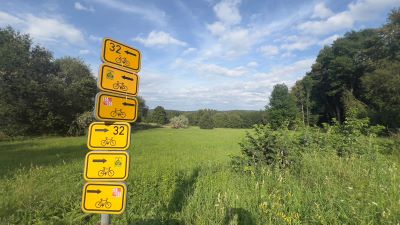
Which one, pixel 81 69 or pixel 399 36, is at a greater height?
pixel 399 36

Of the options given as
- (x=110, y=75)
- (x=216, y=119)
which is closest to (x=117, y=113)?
(x=110, y=75)

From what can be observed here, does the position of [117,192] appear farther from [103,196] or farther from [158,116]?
[158,116]

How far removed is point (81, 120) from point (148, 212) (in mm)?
32551

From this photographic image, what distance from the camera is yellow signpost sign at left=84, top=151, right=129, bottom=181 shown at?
105 inches

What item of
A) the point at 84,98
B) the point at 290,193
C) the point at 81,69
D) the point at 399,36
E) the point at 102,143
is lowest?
the point at 290,193

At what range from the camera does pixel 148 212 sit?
462cm

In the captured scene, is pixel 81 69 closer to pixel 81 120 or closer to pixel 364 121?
pixel 81 120

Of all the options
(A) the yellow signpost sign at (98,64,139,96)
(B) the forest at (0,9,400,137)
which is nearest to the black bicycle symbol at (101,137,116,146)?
(A) the yellow signpost sign at (98,64,139,96)

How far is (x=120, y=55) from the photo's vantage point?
2.94 metres

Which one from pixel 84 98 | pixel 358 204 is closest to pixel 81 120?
pixel 84 98

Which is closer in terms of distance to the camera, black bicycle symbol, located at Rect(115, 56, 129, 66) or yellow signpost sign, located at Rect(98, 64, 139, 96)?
yellow signpost sign, located at Rect(98, 64, 139, 96)

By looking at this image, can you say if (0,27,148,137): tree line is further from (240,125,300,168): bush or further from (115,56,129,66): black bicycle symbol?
(115,56,129,66): black bicycle symbol

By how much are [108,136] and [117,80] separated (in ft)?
2.06

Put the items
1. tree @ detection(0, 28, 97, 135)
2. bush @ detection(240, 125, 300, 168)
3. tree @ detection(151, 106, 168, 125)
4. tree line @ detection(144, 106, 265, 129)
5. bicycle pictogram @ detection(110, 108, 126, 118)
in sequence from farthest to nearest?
tree @ detection(151, 106, 168, 125), tree line @ detection(144, 106, 265, 129), tree @ detection(0, 28, 97, 135), bush @ detection(240, 125, 300, 168), bicycle pictogram @ detection(110, 108, 126, 118)
